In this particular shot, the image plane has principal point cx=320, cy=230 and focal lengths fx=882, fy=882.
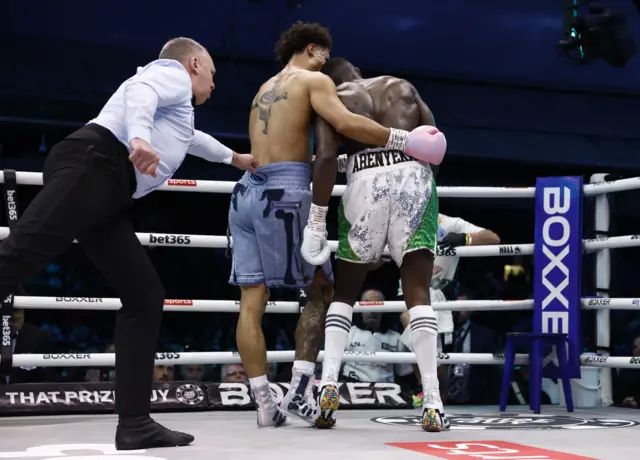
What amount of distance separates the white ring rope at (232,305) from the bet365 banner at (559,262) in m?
0.07

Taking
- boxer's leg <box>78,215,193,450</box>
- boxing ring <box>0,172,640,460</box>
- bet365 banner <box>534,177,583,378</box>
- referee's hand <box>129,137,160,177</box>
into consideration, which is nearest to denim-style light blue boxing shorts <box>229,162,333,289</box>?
boxing ring <box>0,172,640,460</box>

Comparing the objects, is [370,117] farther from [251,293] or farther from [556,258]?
[556,258]

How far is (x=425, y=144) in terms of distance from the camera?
2832 millimetres

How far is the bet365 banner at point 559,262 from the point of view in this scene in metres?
3.68

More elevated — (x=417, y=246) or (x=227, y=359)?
(x=417, y=246)

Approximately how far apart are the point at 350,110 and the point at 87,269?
5.53 meters

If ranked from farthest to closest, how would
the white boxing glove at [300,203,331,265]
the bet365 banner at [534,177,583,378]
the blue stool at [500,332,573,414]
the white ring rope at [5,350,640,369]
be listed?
1. the bet365 banner at [534,177,583,378]
2. the blue stool at [500,332,573,414]
3. the white ring rope at [5,350,640,369]
4. the white boxing glove at [300,203,331,265]

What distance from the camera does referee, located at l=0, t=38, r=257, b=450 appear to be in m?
2.03

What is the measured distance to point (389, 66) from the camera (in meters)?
8.77

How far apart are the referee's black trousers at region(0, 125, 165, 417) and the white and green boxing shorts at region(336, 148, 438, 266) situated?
2.77 ft

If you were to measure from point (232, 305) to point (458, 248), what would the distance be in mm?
Answer: 1035

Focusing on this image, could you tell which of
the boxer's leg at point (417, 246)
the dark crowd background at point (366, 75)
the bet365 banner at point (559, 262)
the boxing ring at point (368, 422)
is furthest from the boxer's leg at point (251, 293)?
the dark crowd background at point (366, 75)

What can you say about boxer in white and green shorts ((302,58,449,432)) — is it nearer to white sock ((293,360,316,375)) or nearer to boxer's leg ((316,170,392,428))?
boxer's leg ((316,170,392,428))

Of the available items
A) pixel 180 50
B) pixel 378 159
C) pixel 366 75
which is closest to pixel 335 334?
pixel 378 159
